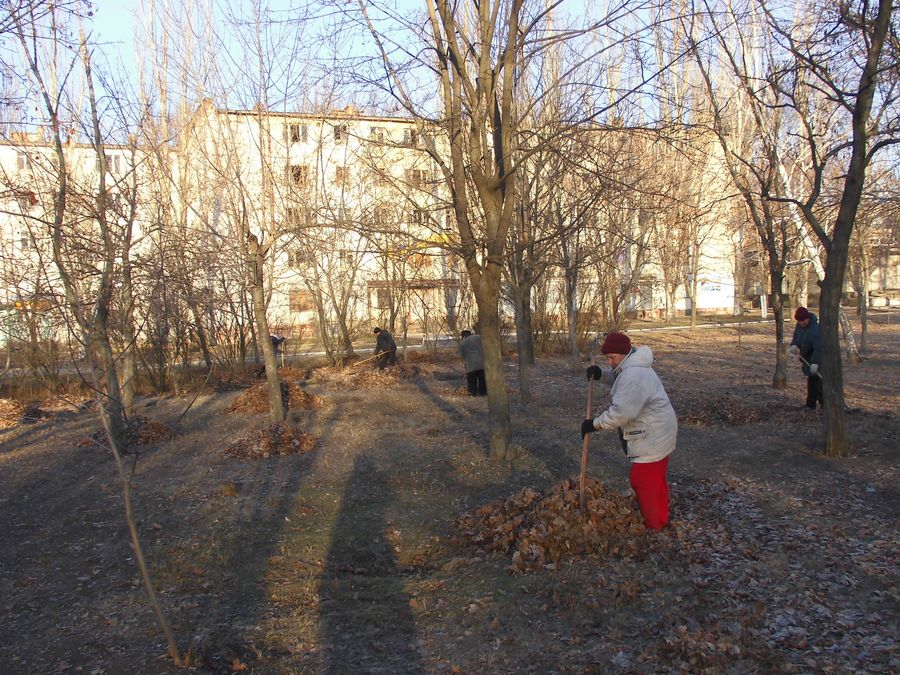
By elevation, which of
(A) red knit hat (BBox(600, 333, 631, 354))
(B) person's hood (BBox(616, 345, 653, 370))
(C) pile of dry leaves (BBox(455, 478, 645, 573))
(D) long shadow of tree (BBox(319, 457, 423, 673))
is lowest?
(D) long shadow of tree (BBox(319, 457, 423, 673))

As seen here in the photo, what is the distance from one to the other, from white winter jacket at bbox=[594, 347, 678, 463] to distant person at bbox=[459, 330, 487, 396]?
26.8ft

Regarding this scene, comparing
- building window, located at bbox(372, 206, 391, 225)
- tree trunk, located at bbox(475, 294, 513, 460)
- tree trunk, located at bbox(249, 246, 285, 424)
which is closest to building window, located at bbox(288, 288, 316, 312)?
building window, located at bbox(372, 206, 391, 225)

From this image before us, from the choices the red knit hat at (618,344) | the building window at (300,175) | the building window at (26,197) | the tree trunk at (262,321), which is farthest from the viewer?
the building window at (300,175)

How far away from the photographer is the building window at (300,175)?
1840cm

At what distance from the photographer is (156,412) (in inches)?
537

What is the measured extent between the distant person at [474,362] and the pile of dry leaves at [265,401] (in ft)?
9.70

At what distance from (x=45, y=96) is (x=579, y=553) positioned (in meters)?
8.18

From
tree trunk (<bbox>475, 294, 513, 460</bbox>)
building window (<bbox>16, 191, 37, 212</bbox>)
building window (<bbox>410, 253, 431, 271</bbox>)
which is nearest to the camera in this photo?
building window (<bbox>16, 191, 37, 212</bbox>)

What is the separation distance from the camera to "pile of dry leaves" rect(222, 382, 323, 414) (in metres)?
12.3

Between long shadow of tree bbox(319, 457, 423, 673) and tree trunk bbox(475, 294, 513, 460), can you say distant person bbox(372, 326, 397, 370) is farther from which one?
long shadow of tree bbox(319, 457, 423, 673)

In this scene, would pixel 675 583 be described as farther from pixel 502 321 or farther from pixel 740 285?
pixel 740 285

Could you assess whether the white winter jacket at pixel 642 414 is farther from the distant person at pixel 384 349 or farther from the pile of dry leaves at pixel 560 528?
the distant person at pixel 384 349

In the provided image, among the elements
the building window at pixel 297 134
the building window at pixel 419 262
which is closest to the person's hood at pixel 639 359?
the building window at pixel 419 262

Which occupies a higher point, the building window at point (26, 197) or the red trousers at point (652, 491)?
the building window at point (26, 197)
